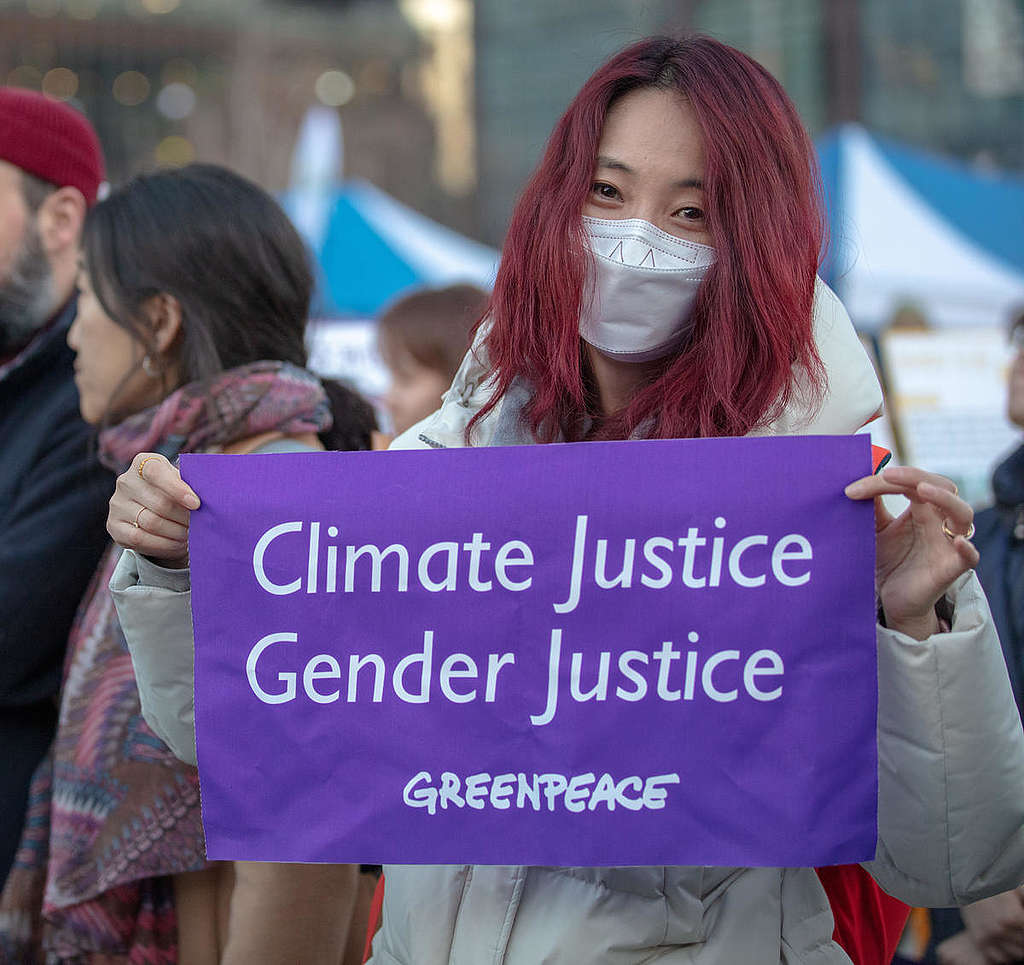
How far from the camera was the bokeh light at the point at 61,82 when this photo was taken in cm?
2806

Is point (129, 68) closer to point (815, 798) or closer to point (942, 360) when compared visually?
point (942, 360)

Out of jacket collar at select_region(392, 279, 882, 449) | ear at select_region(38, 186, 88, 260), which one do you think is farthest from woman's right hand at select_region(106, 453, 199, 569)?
ear at select_region(38, 186, 88, 260)

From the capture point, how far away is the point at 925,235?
7.10m

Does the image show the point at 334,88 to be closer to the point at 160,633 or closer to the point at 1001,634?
the point at 1001,634

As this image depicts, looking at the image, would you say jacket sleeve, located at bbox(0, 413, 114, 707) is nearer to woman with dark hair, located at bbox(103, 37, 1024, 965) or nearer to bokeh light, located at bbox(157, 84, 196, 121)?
woman with dark hair, located at bbox(103, 37, 1024, 965)

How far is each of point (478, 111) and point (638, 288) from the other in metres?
23.7

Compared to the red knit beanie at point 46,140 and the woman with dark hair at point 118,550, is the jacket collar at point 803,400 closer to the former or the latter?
the woman with dark hair at point 118,550

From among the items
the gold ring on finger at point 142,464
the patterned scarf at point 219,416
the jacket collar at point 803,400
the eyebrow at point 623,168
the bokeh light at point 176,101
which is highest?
the eyebrow at point 623,168

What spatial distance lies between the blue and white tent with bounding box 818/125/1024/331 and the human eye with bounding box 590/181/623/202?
5.20 m

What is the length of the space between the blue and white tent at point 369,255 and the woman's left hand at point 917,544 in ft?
22.8

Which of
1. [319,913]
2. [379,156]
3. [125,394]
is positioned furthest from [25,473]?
[379,156]

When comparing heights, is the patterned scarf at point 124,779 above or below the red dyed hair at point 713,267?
below

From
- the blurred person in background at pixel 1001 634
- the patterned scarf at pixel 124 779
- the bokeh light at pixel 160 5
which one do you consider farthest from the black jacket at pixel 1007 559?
the bokeh light at pixel 160 5

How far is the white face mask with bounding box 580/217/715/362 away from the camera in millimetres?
1621
